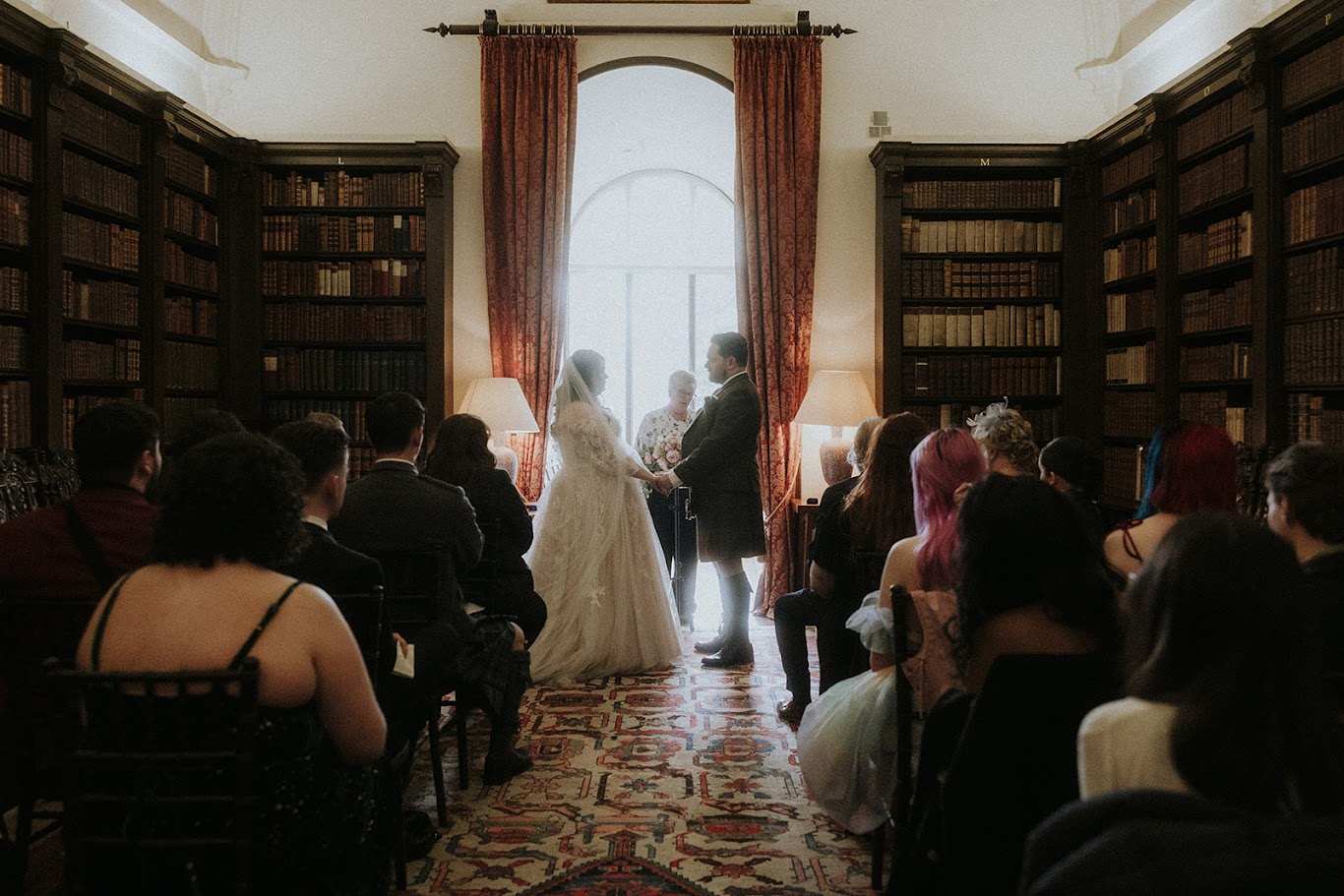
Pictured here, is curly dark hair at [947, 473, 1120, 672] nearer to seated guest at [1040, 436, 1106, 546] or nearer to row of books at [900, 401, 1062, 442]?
seated guest at [1040, 436, 1106, 546]

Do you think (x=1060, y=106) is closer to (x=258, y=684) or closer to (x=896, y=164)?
(x=896, y=164)

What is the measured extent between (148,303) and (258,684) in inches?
187

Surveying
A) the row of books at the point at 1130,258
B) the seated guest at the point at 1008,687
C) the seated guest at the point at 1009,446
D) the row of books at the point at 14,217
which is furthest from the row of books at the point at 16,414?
the row of books at the point at 1130,258

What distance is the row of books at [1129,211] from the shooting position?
5812 mm

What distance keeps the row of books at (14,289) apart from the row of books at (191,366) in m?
1.06

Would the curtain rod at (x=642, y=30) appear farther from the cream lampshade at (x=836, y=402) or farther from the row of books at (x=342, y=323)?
the cream lampshade at (x=836, y=402)

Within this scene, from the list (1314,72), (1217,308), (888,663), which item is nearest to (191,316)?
(888,663)

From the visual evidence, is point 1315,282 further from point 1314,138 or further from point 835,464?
point 835,464

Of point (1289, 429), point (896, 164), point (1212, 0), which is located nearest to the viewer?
point (1289, 429)

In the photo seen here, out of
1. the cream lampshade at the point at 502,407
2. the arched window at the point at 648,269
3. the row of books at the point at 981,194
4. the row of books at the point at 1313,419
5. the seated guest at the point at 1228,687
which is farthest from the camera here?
the arched window at the point at 648,269

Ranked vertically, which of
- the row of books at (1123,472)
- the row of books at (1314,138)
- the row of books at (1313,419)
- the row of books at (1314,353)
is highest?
the row of books at (1314,138)

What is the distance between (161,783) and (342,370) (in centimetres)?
535

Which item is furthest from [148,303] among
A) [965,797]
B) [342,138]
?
[965,797]

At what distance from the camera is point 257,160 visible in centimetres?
649
